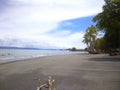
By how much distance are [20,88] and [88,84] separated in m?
4.38

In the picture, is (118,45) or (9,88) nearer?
(9,88)

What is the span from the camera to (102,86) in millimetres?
14141

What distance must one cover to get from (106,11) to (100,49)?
61874 mm

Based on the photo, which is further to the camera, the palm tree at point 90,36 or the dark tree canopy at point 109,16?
the palm tree at point 90,36

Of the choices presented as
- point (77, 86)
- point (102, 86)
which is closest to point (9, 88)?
point (77, 86)

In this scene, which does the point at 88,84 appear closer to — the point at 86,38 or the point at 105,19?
the point at 105,19

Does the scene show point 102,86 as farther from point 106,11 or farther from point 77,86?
point 106,11

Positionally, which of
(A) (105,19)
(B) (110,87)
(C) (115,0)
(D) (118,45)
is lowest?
(B) (110,87)

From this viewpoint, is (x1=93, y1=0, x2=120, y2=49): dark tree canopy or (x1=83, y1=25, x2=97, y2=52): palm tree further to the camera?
(x1=83, y1=25, x2=97, y2=52): palm tree

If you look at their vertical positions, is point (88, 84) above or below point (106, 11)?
below

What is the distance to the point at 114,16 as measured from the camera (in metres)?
40.0

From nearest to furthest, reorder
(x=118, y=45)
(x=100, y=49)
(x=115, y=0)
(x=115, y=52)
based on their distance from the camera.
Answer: (x=115, y=0) → (x=118, y=45) → (x=115, y=52) → (x=100, y=49)

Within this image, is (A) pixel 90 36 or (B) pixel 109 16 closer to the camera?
(B) pixel 109 16

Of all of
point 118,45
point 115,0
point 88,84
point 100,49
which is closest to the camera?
point 88,84
